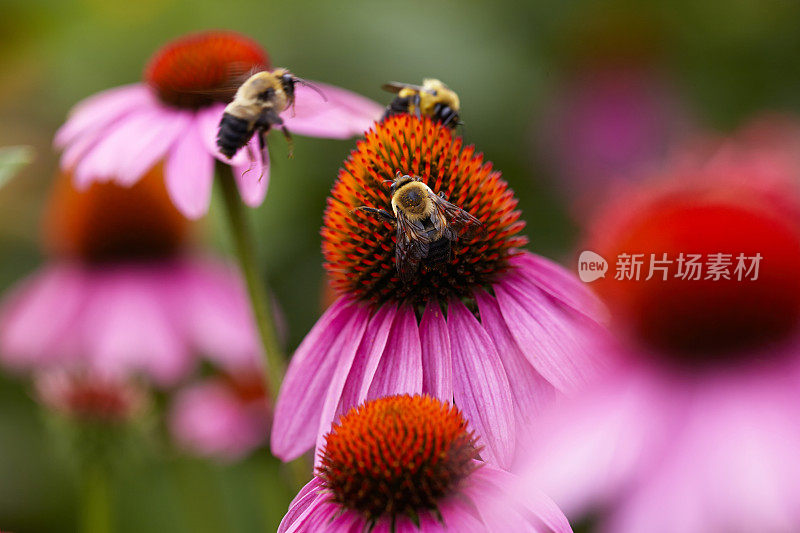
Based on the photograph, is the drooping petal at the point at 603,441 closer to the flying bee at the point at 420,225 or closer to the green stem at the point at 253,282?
the flying bee at the point at 420,225

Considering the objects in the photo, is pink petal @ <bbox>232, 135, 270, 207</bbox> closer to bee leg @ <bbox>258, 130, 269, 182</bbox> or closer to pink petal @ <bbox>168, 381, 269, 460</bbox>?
bee leg @ <bbox>258, 130, 269, 182</bbox>

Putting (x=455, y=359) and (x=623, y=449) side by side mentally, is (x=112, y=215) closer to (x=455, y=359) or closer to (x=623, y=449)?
(x=455, y=359)

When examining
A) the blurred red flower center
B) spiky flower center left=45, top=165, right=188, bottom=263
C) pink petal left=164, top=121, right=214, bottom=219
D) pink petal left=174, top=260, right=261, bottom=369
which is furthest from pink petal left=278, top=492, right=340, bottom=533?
spiky flower center left=45, top=165, right=188, bottom=263

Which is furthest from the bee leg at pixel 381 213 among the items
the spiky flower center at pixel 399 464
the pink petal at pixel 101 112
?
the pink petal at pixel 101 112

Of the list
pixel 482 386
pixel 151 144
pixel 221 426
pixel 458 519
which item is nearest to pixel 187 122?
pixel 151 144

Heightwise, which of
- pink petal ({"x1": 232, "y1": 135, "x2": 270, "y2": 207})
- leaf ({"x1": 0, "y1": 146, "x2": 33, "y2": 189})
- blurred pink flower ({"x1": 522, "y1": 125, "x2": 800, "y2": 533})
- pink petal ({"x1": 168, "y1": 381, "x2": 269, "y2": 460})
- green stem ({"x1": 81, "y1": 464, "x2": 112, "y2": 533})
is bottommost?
green stem ({"x1": 81, "y1": 464, "x2": 112, "y2": 533})

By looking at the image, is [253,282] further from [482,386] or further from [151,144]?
[482,386]

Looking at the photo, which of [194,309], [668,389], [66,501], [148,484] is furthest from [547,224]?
[668,389]
